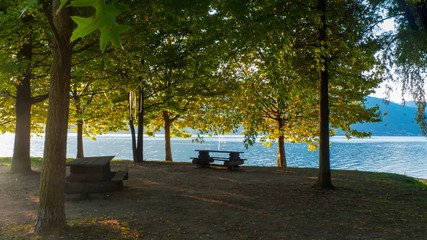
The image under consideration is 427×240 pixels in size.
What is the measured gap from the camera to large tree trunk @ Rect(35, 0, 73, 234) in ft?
18.7

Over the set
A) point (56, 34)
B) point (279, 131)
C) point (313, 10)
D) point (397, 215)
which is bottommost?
point (397, 215)

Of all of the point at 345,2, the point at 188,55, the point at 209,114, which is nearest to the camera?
the point at 345,2

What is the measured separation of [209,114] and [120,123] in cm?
675

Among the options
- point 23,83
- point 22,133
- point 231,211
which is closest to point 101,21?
point 231,211

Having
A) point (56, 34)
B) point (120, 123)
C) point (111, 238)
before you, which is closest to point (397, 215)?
point (111, 238)

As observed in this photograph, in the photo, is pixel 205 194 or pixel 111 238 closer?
pixel 111 238

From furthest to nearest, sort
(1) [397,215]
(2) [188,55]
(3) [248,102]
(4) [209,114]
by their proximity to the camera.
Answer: (4) [209,114]
(2) [188,55]
(3) [248,102]
(1) [397,215]

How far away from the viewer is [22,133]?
1285cm

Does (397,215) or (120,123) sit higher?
(120,123)

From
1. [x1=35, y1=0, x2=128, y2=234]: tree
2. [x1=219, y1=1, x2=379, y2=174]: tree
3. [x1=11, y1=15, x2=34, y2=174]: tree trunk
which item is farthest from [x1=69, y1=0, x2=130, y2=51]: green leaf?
[x1=11, y1=15, x2=34, y2=174]: tree trunk

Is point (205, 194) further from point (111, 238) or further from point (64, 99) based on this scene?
point (64, 99)

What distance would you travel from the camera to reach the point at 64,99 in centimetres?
581

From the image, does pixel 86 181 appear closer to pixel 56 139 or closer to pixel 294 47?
pixel 56 139

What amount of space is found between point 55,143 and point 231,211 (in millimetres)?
4367
